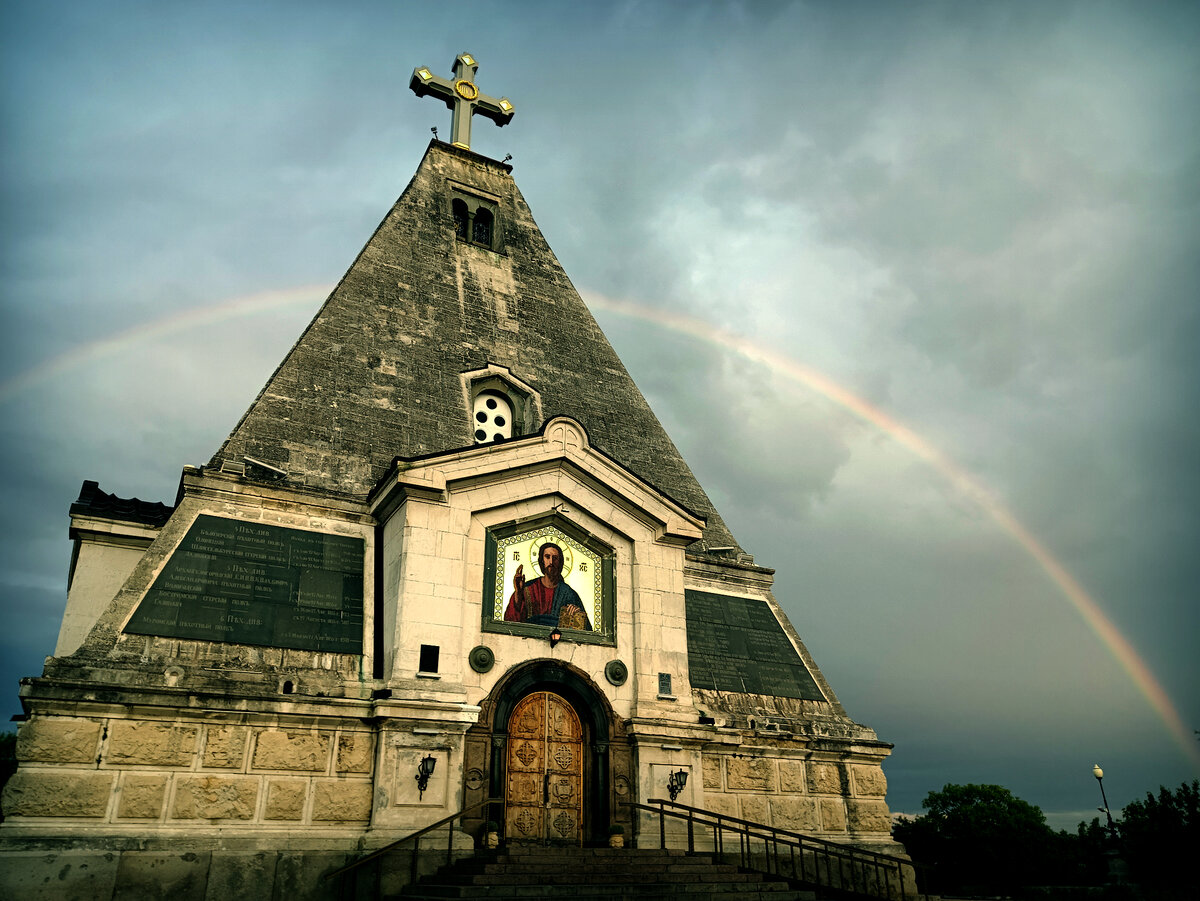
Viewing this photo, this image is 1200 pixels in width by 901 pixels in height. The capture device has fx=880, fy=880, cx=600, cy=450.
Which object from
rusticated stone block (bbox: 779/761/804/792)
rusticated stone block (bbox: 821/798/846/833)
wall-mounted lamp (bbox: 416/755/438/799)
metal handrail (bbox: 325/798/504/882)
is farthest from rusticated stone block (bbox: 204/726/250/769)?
rusticated stone block (bbox: 821/798/846/833)

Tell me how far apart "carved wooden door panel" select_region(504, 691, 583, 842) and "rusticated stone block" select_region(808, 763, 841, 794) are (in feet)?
17.2

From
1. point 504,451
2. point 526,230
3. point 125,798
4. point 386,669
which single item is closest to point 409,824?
point 386,669

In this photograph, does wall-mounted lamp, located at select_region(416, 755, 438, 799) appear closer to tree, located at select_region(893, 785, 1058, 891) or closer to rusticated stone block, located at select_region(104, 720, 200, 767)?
rusticated stone block, located at select_region(104, 720, 200, 767)

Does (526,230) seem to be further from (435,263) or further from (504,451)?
(504,451)

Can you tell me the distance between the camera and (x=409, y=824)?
13.4 m

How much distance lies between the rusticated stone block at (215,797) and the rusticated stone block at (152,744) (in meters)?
0.34

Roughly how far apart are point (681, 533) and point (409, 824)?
757 cm

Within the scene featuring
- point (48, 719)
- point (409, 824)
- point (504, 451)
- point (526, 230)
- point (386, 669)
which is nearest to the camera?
point (48, 719)

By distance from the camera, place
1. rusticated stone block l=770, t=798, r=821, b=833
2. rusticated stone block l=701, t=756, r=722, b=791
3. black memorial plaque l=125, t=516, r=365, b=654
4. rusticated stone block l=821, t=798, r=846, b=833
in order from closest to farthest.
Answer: black memorial plaque l=125, t=516, r=365, b=654
rusticated stone block l=701, t=756, r=722, b=791
rusticated stone block l=770, t=798, r=821, b=833
rusticated stone block l=821, t=798, r=846, b=833

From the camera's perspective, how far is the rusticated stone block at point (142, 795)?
12.1m

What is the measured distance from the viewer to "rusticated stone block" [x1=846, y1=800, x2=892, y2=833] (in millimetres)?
17828

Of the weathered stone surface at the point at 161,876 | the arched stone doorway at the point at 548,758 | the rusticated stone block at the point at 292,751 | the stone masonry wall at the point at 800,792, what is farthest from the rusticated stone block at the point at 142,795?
the stone masonry wall at the point at 800,792

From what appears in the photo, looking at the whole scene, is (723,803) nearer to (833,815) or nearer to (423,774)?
(833,815)

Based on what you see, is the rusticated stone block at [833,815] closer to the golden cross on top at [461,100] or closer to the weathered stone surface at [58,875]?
the weathered stone surface at [58,875]
